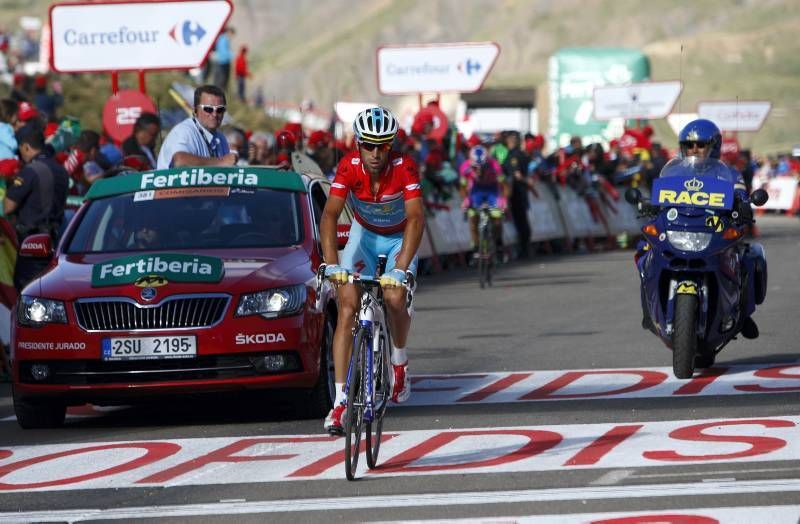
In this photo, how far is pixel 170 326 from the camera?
11125 millimetres

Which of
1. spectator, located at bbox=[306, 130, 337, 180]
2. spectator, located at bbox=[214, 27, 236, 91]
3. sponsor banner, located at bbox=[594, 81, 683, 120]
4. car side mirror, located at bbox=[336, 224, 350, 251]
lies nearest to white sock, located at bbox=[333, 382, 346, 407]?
car side mirror, located at bbox=[336, 224, 350, 251]

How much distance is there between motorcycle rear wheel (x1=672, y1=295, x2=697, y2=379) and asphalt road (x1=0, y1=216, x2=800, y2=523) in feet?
0.73

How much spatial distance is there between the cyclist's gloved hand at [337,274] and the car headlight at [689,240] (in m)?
4.21

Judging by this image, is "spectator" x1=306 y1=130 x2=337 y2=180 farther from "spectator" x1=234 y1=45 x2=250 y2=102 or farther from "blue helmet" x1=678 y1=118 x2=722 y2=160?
"spectator" x1=234 y1=45 x2=250 y2=102

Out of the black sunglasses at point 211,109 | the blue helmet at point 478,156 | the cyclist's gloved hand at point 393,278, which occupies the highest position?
the black sunglasses at point 211,109

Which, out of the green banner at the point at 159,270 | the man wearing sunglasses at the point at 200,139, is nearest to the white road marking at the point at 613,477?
the green banner at the point at 159,270

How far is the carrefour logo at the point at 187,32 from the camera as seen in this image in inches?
851

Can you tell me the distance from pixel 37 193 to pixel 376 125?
6.63 metres

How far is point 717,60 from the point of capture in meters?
147

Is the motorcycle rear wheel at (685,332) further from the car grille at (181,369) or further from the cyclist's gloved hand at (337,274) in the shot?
the cyclist's gloved hand at (337,274)

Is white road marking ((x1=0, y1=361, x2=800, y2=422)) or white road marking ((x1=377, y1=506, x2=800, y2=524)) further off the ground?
white road marking ((x1=377, y1=506, x2=800, y2=524))

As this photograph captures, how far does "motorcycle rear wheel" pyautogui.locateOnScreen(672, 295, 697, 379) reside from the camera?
12695 millimetres

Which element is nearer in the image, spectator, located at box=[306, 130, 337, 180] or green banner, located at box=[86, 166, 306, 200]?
green banner, located at box=[86, 166, 306, 200]

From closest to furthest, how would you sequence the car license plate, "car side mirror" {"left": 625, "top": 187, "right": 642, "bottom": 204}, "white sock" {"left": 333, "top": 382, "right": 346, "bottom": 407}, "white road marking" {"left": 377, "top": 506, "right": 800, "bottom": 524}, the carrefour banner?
"white road marking" {"left": 377, "top": 506, "right": 800, "bottom": 524} < "white sock" {"left": 333, "top": 382, "right": 346, "bottom": 407} < the car license plate < "car side mirror" {"left": 625, "top": 187, "right": 642, "bottom": 204} < the carrefour banner
